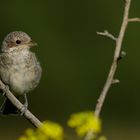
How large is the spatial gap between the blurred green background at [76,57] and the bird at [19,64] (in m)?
11.8

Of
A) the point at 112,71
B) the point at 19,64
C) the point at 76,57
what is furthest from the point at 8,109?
the point at 76,57

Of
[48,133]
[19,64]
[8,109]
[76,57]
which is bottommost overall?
[76,57]

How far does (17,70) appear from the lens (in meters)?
7.82

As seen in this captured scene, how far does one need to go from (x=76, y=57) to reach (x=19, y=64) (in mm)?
14282

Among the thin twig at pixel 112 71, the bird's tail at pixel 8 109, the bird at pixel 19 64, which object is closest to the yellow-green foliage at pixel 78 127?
the thin twig at pixel 112 71

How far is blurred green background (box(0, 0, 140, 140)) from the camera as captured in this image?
2073cm

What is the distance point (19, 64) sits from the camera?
7.80m

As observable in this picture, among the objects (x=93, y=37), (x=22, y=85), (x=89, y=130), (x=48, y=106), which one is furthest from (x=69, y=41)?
(x=89, y=130)

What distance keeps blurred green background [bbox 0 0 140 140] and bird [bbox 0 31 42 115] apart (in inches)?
465

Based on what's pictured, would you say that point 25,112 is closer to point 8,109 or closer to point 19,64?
point 8,109

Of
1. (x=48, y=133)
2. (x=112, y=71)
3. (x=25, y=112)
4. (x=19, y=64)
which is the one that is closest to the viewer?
(x=48, y=133)

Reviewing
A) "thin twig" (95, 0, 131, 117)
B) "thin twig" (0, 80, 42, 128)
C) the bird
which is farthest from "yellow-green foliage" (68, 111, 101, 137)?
the bird

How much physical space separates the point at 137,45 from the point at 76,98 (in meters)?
1.99

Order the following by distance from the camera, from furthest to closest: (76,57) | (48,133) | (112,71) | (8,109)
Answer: (76,57) < (8,109) < (112,71) < (48,133)
